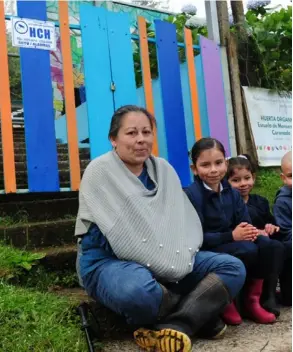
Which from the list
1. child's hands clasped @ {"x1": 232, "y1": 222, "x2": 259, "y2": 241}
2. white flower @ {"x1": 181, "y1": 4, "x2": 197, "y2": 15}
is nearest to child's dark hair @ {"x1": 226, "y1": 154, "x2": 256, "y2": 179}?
child's hands clasped @ {"x1": 232, "y1": 222, "x2": 259, "y2": 241}

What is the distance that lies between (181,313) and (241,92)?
10.8 feet

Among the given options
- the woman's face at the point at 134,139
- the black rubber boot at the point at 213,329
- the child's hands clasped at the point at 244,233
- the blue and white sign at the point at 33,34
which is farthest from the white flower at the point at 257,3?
the black rubber boot at the point at 213,329

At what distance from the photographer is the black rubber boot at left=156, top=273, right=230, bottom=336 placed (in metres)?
1.85

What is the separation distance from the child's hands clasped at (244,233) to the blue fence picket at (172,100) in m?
1.62

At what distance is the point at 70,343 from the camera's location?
5.60 ft

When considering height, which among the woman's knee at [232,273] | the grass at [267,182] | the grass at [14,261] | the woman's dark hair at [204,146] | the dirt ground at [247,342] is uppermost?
the woman's dark hair at [204,146]

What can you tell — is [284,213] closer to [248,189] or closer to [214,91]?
[248,189]

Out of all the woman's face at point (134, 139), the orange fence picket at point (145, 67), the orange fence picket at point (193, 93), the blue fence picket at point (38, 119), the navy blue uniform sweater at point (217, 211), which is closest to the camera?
the woman's face at point (134, 139)

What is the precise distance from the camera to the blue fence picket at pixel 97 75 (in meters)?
3.49

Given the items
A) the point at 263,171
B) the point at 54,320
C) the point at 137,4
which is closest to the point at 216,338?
the point at 54,320

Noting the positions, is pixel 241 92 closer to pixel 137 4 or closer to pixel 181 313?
pixel 181 313

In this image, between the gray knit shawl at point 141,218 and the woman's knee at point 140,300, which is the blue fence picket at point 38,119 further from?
the woman's knee at point 140,300

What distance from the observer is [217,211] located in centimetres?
237

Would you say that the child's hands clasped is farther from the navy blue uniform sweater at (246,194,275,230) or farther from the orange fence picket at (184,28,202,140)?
the orange fence picket at (184,28,202,140)
